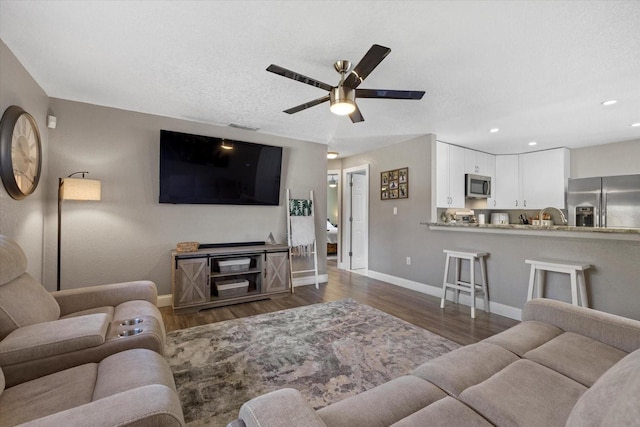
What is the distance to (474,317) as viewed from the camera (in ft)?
10.5

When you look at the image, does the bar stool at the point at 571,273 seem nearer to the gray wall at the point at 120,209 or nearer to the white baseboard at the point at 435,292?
the white baseboard at the point at 435,292

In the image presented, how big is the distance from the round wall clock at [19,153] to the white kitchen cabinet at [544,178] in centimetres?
692

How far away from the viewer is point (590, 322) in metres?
1.55

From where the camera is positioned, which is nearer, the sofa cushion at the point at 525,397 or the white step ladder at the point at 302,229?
the sofa cushion at the point at 525,397

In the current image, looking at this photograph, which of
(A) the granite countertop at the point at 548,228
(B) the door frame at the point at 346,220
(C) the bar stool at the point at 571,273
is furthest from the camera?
(B) the door frame at the point at 346,220

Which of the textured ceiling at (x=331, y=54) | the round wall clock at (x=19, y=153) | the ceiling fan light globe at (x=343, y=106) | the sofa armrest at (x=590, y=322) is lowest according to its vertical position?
the sofa armrest at (x=590, y=322)

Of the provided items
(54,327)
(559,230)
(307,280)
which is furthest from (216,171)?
(559,230)

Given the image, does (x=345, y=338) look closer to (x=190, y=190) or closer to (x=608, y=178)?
(x=190, y=190)

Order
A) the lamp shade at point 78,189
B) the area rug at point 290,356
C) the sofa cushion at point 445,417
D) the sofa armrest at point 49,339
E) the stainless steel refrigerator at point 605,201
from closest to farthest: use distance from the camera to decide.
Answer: the sofa cushion at point 445,417, the sofa armrest at point 49,339, the area rug at point 290,356, the lamp shade at point 78,189, the stainless steel refrigerator at point 605,201

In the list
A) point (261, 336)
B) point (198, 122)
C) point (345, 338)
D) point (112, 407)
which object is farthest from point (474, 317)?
point (198, 122)

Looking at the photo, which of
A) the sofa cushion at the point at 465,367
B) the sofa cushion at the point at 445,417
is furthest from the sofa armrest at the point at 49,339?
the sofa cushion at the point at 465,367

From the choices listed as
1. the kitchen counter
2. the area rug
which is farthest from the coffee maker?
the area rug

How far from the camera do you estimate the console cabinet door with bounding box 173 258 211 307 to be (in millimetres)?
3238

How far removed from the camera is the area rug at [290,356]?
181 cm
